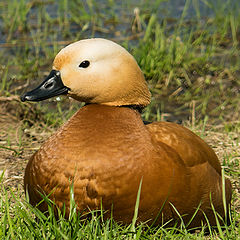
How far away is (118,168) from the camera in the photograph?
2.67 meters

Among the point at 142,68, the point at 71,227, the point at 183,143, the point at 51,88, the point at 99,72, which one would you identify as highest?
the point at 99,72

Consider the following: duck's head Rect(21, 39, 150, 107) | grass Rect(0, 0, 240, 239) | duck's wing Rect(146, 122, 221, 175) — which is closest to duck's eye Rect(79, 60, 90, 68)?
duck's head Rect(21, 39, 150, 107)

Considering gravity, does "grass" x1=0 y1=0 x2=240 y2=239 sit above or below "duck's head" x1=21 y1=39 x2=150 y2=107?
below

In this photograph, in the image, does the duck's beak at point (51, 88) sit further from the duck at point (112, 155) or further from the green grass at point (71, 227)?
the green grass at point (71, 227)

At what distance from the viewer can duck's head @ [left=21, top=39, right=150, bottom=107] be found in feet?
9.12

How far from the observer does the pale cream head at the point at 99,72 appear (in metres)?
2.78

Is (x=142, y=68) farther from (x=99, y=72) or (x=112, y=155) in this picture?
(x=112, y=155)

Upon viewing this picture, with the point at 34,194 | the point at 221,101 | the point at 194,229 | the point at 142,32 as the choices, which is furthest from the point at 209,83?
the point at 34,194

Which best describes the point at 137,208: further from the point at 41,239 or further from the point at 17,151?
the point at 17,151

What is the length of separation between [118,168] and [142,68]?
271cm

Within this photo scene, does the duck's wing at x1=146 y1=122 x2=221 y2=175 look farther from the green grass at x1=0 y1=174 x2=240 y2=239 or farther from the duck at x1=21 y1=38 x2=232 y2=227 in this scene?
the green grass at x1=0 y1=174 x2=240 y2=239

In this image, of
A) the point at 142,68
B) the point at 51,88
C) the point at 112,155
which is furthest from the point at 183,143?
the point at 142,68

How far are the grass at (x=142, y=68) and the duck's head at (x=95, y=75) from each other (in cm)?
61

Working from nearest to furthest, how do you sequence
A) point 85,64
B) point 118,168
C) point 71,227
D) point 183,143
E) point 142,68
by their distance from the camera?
1. point 71,227
2. point 118,168
3. point 85,64
4. point 183,143
5. point 142,68
